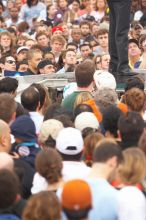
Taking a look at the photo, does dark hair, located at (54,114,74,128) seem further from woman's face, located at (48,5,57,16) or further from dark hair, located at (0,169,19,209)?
woman's face, located at (48,5,57,16)

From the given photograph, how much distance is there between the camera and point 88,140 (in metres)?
7.15

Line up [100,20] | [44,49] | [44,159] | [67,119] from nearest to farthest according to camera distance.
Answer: [44,159] → [67,119] → [44,49] → [100,20]

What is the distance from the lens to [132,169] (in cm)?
630

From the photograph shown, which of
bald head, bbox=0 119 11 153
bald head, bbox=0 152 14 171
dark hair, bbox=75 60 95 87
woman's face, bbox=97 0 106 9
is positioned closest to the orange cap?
bald head, bbox=0 152 14 171

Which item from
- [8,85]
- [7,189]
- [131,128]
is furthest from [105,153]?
[8,85]

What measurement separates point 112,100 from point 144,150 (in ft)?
6.44

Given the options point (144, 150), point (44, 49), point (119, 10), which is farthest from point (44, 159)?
point (44, 49)

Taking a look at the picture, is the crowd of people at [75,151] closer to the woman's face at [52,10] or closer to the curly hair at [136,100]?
the curly hair at [136,100]

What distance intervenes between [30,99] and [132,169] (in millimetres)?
2780

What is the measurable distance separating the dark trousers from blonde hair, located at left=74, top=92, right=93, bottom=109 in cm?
228

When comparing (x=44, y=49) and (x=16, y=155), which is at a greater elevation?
(x=16, y=155)

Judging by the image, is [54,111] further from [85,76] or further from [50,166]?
[50,166]

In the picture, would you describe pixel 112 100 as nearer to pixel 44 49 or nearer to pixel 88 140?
pixel 88 140

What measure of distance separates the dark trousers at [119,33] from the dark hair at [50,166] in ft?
15.9
